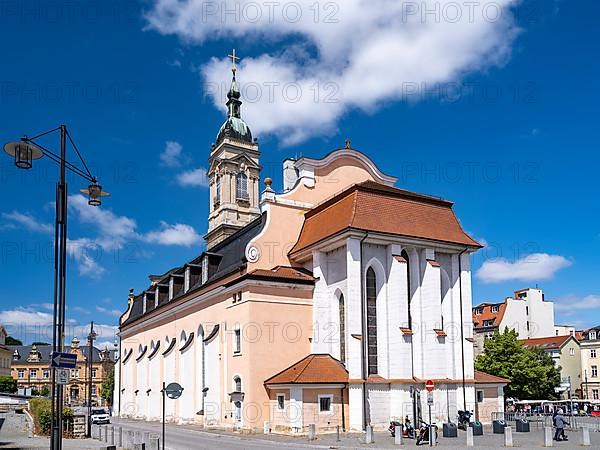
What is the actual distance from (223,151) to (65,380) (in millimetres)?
60005

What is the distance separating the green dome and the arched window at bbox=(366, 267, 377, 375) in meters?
44.4

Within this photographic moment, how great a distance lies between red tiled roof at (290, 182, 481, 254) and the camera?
3456 cm

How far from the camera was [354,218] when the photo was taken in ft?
111

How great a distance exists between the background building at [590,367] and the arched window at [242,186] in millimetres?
51803

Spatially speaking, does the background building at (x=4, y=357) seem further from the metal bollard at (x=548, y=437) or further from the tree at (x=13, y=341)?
the metal bollard at (x=548, y=437)

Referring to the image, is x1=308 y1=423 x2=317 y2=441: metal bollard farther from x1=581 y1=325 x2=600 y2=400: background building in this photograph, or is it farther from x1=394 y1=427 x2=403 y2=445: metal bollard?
x1=581 y1=325 x2=600 y2=400: background building

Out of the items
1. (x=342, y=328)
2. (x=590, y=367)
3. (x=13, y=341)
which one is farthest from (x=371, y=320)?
(x=13, y=341)

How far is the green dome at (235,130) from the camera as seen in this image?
76.1m

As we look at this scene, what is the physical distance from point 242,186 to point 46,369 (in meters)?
91.1

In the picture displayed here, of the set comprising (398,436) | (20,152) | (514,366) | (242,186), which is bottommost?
(398,436)

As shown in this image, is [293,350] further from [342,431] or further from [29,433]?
[29,433]

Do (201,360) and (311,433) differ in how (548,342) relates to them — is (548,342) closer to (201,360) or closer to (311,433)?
(201,360)

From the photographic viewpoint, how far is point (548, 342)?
85500 mm

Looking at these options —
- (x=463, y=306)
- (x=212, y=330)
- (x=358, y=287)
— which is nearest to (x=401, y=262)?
(x=358, y=287)
